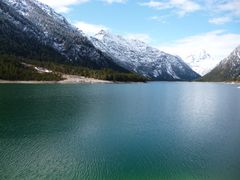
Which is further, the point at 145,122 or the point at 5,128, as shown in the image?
the point at 145,122

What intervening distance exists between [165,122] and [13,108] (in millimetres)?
43011

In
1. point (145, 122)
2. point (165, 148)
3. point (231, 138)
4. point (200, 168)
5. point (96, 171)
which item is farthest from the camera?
point (145, 122)


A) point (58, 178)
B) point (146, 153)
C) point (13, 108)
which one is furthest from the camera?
point (13, 108)

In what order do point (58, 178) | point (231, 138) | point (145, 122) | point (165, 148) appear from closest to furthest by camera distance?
point (58, 178) < point (165, 148) < point (231, 138) < point (145, 122)

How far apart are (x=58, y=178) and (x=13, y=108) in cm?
5863

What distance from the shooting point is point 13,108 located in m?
91.9

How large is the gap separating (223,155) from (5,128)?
41338 millimetres

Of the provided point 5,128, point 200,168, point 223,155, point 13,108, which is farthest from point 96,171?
point 13,108

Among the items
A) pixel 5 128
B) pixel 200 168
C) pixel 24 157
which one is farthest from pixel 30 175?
pixel 5 128

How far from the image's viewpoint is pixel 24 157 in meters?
45.1

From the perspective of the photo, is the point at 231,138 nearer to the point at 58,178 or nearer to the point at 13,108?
the point at 58,178

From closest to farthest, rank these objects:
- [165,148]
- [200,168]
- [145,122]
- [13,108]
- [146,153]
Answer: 1. [200,168]
2. [146,153]
3. [165,148]
4. [145,122]
5. [13,108]

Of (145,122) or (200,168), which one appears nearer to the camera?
(200,168)

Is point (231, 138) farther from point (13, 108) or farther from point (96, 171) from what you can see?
point (13, 108)
